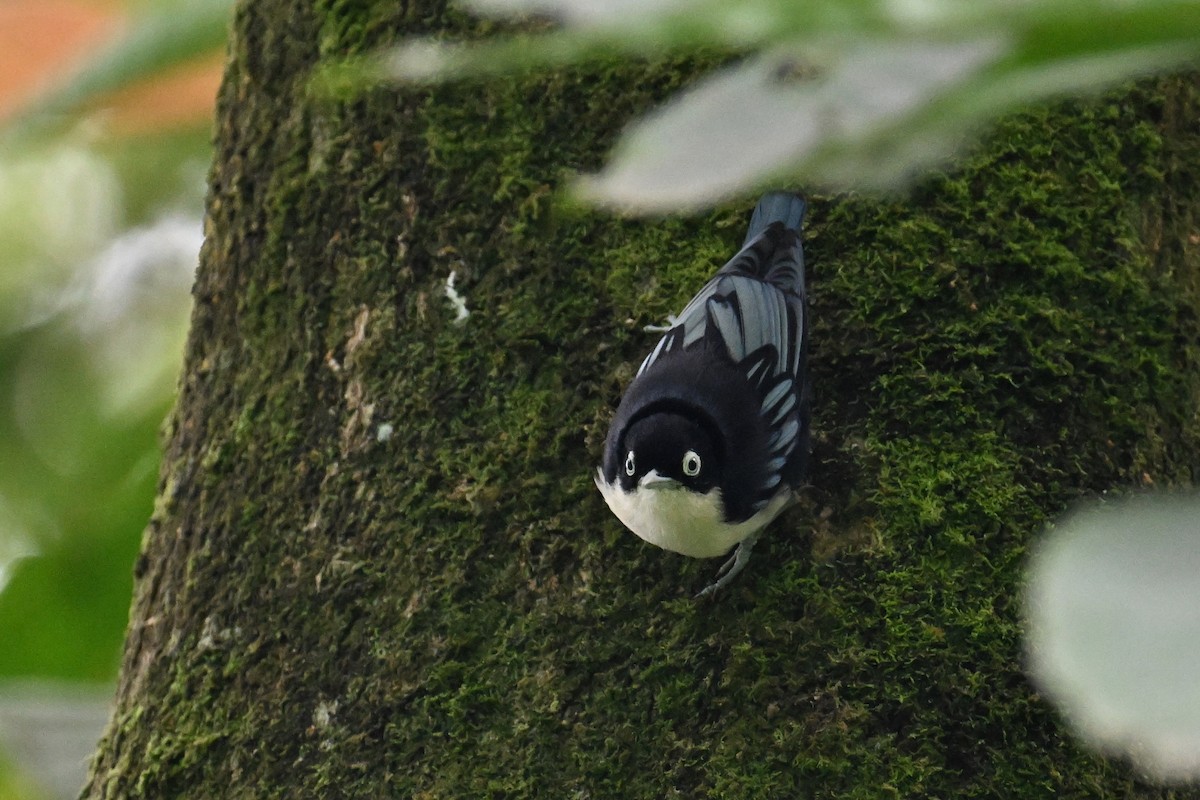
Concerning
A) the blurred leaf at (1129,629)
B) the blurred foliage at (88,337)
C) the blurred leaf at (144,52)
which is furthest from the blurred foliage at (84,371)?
the blurred leaf at (1129,629)

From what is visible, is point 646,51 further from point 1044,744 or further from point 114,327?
point 114,327

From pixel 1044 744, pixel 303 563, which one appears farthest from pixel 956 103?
pixel 303 563

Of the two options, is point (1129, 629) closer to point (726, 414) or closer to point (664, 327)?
point (664, 327)

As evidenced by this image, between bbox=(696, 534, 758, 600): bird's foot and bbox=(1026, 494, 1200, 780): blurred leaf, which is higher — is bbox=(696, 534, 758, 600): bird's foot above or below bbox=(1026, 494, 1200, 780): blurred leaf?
below

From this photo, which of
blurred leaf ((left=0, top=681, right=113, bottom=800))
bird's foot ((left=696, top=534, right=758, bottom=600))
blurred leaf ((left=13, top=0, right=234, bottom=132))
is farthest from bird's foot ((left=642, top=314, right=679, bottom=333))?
blurred leaf ((left=13, top=0, right=234, bottom=132))

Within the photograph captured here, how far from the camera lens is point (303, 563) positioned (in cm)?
236

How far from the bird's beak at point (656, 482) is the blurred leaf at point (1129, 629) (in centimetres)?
178

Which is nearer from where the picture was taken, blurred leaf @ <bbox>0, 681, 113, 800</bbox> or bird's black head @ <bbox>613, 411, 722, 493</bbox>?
blurred leaf @ <bbox>0, 681, 113, 800</bbox>

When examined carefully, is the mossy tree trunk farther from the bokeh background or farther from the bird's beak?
the bokeh background

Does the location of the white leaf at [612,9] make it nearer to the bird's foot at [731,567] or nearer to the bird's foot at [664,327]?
the bird's foot at [731,567]

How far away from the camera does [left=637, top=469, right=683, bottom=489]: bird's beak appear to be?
222 centimetres

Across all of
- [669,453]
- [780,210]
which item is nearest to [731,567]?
[669,453]

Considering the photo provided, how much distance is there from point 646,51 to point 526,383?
6.23ft

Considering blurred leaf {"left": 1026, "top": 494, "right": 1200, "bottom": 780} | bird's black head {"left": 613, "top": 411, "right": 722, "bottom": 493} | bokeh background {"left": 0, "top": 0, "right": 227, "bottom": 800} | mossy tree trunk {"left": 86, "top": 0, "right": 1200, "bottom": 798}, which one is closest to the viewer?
blurred leaf {"left": 1026, "top": 494, "right": 1200, "bottom": 780}
